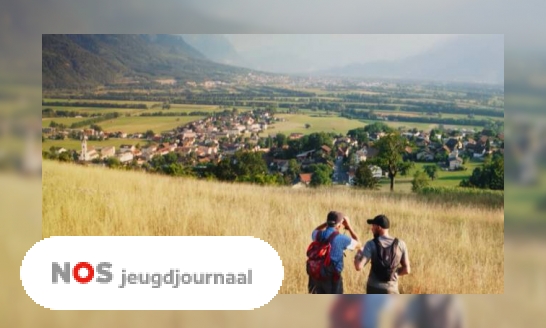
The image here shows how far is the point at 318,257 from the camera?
4.41 metres

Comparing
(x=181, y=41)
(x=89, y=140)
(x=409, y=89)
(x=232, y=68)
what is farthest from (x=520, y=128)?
(x=89, y=140)

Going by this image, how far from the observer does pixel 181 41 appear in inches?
191

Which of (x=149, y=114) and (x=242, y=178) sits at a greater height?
(x=149, y=114)

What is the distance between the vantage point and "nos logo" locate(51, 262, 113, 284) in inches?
185

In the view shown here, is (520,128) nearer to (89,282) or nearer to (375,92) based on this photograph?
(375,92)

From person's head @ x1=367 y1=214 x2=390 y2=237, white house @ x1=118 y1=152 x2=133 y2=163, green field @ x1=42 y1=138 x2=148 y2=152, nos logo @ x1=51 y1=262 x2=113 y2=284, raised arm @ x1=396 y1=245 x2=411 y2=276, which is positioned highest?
green field @ x1=42 y1=138 x2=148 y2=152

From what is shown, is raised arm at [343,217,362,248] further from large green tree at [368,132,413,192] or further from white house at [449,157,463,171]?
white house at [449,157,463,171]

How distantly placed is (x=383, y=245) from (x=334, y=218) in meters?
0.51

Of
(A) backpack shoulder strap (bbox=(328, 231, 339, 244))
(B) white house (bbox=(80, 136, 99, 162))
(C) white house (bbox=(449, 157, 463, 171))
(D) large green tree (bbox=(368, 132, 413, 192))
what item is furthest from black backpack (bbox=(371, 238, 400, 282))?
(B) white house (bbox=(80, 136, 99, 162))

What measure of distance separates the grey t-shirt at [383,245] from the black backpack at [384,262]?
0.09ft

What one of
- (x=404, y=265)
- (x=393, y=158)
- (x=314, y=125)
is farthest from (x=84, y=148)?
(x=404, y=265)

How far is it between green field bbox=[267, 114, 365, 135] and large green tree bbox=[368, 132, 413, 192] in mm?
259

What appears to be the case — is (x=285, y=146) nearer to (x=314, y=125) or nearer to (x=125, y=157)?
(x=314, y=125)

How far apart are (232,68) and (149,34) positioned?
69 centimetres
